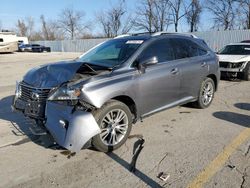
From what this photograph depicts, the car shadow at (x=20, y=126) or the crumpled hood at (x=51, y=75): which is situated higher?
the crumpled hood at (x=51, y=75)

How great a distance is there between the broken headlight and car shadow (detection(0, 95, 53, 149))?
2.94 feet

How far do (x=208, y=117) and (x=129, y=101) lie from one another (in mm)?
2190

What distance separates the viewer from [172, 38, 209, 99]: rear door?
5500 mm

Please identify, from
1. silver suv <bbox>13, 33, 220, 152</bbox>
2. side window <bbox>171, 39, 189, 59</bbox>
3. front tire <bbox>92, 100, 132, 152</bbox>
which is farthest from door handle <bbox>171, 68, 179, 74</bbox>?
front tire <bbox>92, 100, 132, 152</bbox>

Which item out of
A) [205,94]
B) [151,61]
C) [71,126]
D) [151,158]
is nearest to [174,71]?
[151,61]

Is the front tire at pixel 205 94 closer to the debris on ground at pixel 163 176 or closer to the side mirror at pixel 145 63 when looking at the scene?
the side mirror at pixel 145 63

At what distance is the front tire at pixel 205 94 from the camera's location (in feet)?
20.3

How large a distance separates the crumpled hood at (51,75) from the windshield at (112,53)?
61 cm

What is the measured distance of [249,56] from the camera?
10.5 meters

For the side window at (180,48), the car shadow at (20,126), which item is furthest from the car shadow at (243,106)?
the car shadow at (20,126)

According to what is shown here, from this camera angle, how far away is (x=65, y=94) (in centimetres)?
382

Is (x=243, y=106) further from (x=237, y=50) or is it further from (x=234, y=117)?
(x=237, y=50)

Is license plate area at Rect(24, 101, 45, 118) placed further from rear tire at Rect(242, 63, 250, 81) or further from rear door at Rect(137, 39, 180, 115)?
rear tire at Rect(242, 63, 250, 81)

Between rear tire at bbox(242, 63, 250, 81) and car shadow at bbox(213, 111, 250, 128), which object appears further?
rear tire at bbox(242, 63, 250, 81)
